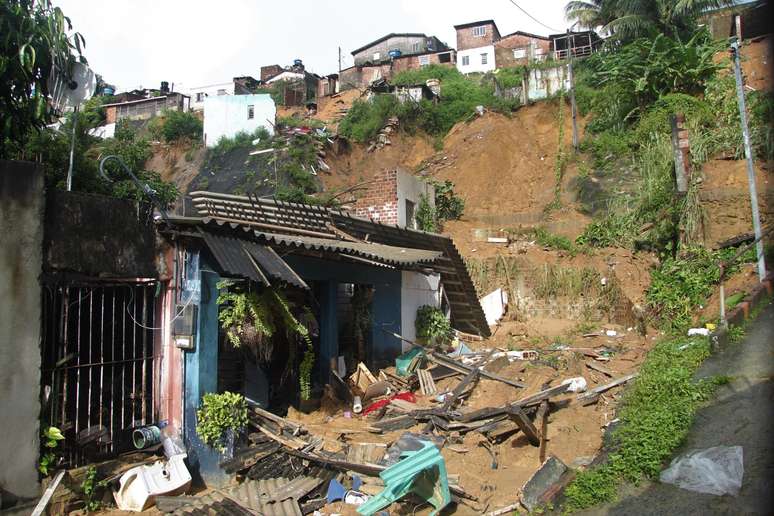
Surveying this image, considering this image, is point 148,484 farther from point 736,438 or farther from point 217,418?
point 736,438

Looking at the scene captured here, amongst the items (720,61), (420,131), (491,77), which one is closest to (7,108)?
(720,61)

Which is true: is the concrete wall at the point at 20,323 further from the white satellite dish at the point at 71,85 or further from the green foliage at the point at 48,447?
the white satellite dish at the point at 71,85

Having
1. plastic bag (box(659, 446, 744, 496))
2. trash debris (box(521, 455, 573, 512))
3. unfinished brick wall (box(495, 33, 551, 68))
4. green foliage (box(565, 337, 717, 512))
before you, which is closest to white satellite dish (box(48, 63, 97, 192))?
trash debris (box(521, 455, 573, 512))

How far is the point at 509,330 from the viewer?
15.8 meters

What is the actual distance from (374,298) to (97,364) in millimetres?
6195

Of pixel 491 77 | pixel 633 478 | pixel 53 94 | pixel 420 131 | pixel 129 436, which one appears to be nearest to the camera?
pixel 633 478

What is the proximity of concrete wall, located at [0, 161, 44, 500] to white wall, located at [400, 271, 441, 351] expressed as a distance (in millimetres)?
7856

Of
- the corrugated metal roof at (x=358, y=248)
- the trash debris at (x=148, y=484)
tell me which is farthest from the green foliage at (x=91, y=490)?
the corrugated metal roof at (x=358, y=248)

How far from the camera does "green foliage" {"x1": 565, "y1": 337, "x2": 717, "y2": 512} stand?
6.34 m

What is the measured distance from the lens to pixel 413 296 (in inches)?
536

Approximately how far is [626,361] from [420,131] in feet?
84.9

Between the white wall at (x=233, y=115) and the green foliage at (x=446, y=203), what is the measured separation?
1489cm

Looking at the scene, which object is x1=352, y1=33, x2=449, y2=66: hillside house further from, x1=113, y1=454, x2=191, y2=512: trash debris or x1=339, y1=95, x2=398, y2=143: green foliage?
x1=113, y1=454, x2=191, y2=512: trash debris

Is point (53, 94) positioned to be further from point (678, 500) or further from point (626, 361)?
point (626, 361)
